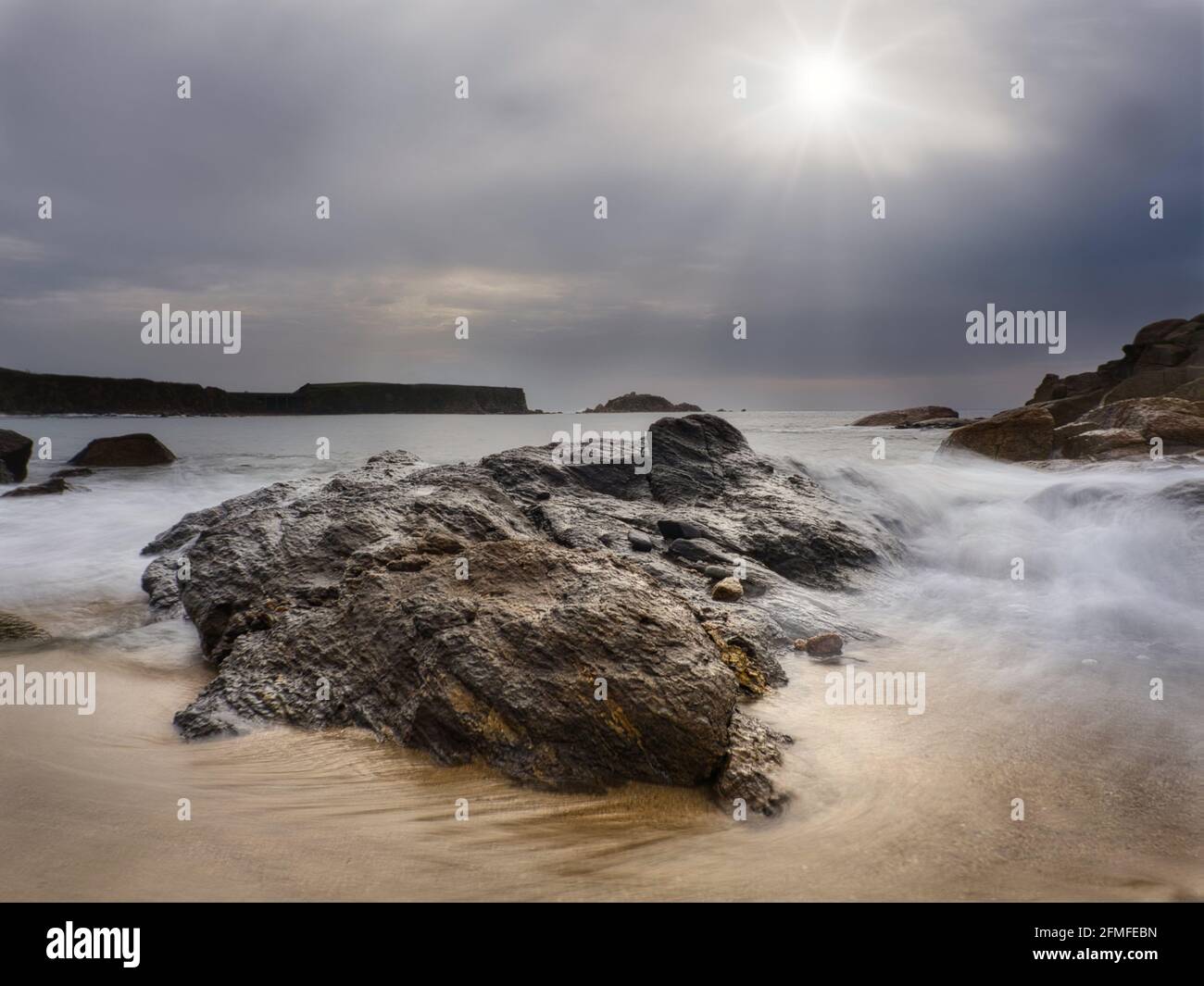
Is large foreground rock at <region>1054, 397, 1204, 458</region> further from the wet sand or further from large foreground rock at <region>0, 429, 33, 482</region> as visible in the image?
Result: large foreground rock at <region>0, 429, 33, 482</region>

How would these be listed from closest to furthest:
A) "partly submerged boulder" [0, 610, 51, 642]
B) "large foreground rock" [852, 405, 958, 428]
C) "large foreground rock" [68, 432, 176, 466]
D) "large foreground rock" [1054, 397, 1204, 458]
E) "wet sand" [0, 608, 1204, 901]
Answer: "wet sand" [0, 608, 1204, 901] < "partly submerged boulder" [0, 610, 51, 642] < "large foreground rock" [1054, 397, 1204, 458] < "large foreground rock" [68, 432, 176, 466] < "large foreground rock" [852, 405, 958, 428]

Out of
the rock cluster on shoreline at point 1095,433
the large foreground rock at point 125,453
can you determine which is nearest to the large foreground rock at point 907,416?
the rock cluster on shoreline at point 1095,433

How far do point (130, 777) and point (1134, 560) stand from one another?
9.21 m

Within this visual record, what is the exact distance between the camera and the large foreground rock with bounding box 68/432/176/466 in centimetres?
1870

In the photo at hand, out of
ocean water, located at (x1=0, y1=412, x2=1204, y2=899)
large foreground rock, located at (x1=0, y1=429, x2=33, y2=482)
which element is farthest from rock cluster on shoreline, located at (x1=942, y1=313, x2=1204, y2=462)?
large foreground rock, located at (x1=0, y1=429, x2=33, y2=482)

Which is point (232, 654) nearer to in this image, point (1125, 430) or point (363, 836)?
point (363, 836)

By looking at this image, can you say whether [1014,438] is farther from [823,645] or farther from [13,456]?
[13,456]

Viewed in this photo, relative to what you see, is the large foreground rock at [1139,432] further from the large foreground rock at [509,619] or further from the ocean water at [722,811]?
the large foreground rock at [509,619]

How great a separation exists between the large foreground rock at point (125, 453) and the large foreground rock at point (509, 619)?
1355 cm

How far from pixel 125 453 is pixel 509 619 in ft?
64.8

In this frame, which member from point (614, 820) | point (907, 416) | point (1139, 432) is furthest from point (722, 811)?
point (907, 416)

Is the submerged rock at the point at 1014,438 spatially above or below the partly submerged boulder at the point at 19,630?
above

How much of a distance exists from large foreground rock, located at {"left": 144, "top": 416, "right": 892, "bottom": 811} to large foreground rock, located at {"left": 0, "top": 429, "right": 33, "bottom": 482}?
13.6 metres

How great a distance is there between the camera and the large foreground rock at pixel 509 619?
3520 millimetres
